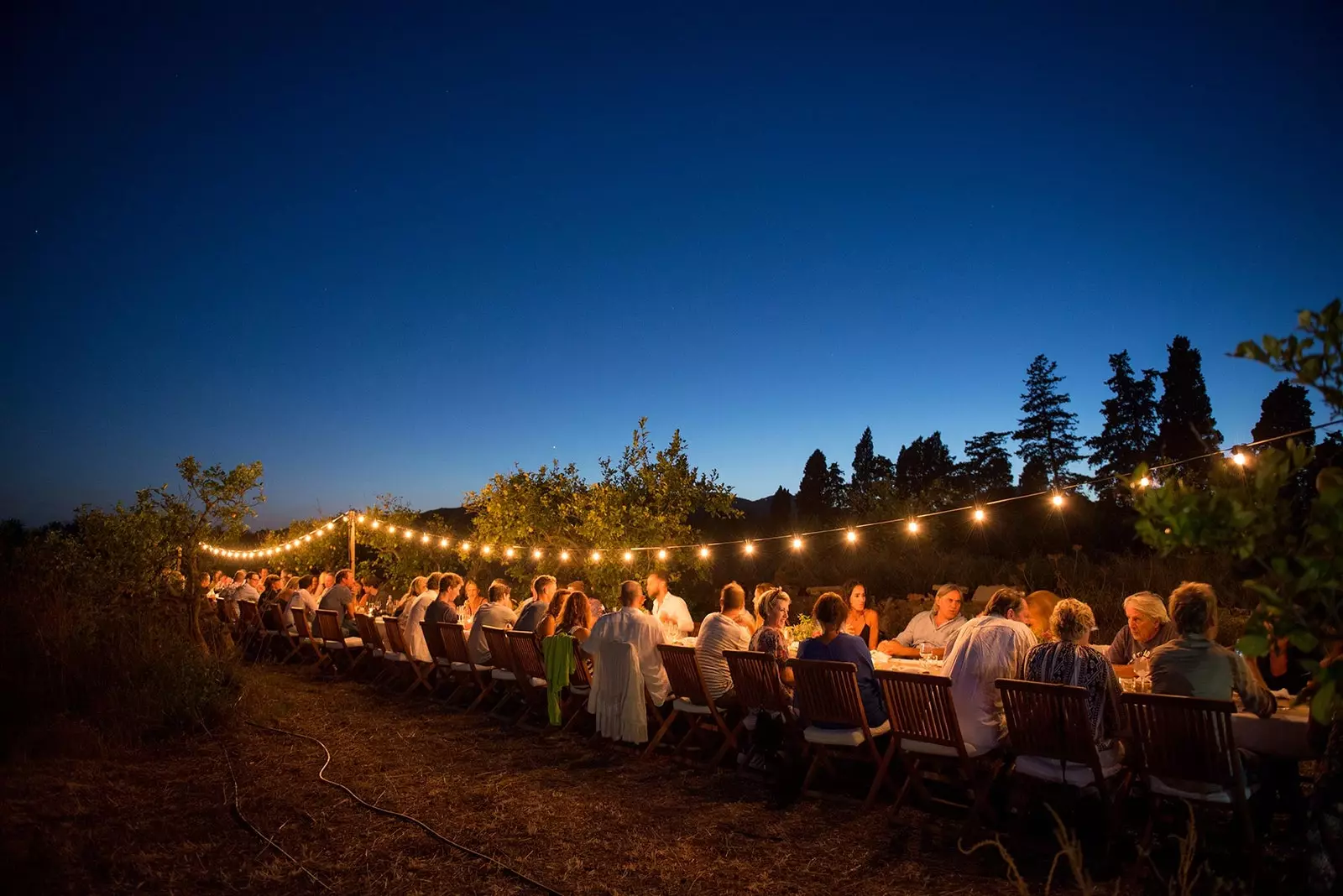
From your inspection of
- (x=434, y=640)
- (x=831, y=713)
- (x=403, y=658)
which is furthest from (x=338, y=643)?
(x=831, y=713)

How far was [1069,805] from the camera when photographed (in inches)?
151

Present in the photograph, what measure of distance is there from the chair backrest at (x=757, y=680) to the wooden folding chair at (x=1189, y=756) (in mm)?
1926

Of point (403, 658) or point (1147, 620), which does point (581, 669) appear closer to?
point (403, 658)

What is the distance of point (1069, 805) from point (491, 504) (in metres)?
10.5

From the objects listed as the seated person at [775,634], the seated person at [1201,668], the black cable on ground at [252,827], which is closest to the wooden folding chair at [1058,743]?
the seated person at [1201,668]

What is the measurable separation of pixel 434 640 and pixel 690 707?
3.39 meters

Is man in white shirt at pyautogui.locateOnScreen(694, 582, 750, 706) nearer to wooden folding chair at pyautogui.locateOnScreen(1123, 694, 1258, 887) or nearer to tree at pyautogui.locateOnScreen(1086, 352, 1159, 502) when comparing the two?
wooden folding chair at pyautogui.locateOnScreen(1123, 694, 1258, 887)

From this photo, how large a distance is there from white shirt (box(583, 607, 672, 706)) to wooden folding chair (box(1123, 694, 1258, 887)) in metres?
3.31

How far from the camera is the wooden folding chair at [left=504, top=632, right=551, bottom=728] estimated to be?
688 centimetres

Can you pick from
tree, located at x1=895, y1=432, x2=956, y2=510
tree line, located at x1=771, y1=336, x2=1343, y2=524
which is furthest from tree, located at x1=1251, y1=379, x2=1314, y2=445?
tree, located at x1=895, y1=432, x2=956, y2=510

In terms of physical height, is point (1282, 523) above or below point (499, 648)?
above

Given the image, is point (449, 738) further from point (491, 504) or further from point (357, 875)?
point (491, 504)

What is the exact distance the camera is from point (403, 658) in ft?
28.7

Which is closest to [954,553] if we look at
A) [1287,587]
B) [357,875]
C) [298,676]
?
[298,676]
